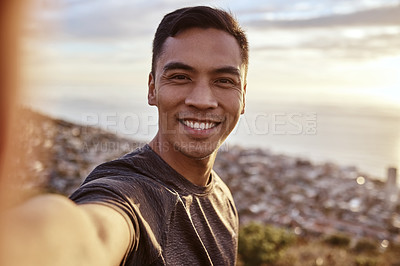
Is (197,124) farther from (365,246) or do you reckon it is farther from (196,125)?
(365,246)

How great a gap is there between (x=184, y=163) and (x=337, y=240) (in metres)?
5.85

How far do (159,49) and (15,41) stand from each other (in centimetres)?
174

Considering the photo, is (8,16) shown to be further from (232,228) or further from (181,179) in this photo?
(232,228)

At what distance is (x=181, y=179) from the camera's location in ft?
6.08

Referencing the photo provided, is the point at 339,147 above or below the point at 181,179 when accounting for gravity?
below

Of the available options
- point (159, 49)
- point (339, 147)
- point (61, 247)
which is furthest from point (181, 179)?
point (339, 147)

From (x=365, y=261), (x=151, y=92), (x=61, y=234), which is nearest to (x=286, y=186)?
(x=365, y=261)

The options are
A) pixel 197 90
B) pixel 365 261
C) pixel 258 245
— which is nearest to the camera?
pixel 197 90

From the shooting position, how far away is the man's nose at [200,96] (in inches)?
75.5

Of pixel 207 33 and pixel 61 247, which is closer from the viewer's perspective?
pixel 61 247

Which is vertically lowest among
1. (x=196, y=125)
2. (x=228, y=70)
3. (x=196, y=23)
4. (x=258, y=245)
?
(x=258, y=245)

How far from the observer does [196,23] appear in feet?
6.47

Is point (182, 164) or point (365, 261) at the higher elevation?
point (182, 164)

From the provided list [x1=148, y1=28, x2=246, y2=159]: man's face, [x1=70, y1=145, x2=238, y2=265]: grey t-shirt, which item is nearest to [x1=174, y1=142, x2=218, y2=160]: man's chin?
[x1=148, y1=28, x2=246, y2=159]: man's face
